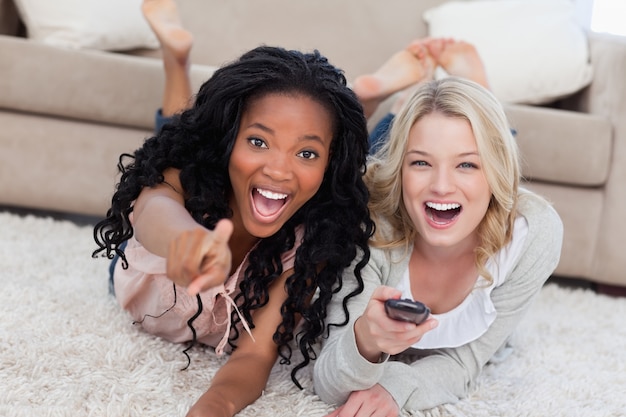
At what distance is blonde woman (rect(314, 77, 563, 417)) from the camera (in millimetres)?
1180

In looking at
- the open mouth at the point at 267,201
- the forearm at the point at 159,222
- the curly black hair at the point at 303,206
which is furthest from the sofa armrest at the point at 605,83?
the forearm at the point at 159,222

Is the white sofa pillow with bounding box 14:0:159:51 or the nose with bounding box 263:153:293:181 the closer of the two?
the nose with bounding box 263:153:293:181

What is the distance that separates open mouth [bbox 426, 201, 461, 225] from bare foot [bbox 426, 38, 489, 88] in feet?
2.02

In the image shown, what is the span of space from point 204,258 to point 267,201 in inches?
15.6

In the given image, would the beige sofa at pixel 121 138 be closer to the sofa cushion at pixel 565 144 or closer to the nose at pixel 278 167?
the sofa cushion at pixel 565 144

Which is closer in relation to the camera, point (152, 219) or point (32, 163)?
point (152, 219)

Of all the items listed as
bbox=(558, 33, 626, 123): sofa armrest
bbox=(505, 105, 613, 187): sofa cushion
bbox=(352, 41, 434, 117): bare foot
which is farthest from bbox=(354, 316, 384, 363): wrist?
bbox=(558, 33, 626, 123): sofa armrest

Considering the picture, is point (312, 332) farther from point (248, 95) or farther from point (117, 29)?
point (117, 29)

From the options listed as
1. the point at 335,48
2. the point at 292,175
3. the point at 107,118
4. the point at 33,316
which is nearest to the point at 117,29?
the point at 107,118

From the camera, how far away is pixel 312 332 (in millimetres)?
1190

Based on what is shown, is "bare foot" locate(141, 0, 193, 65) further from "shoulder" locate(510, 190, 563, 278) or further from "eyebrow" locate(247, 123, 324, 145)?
"shoulder" locate(510, 190, 563, 278)

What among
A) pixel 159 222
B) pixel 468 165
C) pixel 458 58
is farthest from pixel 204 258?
pixel 458 58

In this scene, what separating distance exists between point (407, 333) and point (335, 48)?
173cm

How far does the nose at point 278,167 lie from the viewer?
1.07 metres
